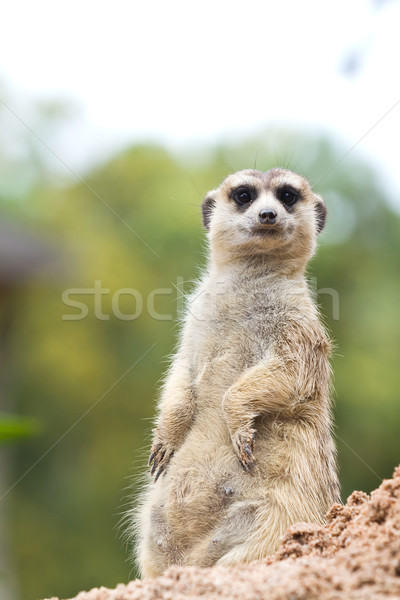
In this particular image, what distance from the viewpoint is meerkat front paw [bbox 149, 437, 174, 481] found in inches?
105

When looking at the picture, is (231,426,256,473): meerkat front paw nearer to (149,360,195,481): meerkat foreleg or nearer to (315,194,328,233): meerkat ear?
(149,360,195,481): meerkat foreleg

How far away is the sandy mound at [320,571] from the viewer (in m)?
1.40

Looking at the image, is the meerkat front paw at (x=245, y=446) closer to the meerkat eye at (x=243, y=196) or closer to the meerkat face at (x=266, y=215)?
the meerkat face at (x=266, y=215)

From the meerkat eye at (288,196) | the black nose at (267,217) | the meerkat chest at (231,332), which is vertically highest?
the meerkat eye at (288,196)

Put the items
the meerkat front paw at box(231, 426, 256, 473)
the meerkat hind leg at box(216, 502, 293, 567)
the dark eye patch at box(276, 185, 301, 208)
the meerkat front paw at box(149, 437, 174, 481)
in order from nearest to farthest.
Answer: the meerkat hind leg at box(216, 502, 293, 567) → the meerkat front paw at box(231, 426, 256, 473) → the meerkat front paw at box(149, 437, 174, 481) → the dark eye patch at box(276, 185, 301, 208)

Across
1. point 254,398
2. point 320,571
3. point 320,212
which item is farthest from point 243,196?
point 320,571

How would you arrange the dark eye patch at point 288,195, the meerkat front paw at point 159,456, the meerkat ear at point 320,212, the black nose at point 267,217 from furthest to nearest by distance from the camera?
the meerkat ear at point 320,212 → the dark eye patch at point 288,195 → the black nose at point 267,217 → the meerkat front paw at point 159,456

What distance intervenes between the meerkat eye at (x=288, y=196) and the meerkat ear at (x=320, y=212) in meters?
0.24

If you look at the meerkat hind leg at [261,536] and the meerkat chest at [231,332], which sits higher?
the meerkat chest at [231,332]

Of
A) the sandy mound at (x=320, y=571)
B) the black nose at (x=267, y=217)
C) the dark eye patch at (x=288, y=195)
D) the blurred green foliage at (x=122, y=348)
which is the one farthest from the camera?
the blurred green foliage at (x=122, y=348)

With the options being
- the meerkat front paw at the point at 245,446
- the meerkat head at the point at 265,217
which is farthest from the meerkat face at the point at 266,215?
the meerkat front paw at the point at 245,446

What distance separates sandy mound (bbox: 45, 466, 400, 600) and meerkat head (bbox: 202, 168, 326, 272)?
1138mm

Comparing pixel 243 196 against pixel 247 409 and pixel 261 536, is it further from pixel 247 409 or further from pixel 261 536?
pixel 261 536

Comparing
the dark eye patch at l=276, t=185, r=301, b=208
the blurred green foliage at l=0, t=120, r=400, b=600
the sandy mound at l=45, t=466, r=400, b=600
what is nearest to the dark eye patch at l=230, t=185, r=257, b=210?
the dark eye patch at l=276, t=185, r=301, b=208
